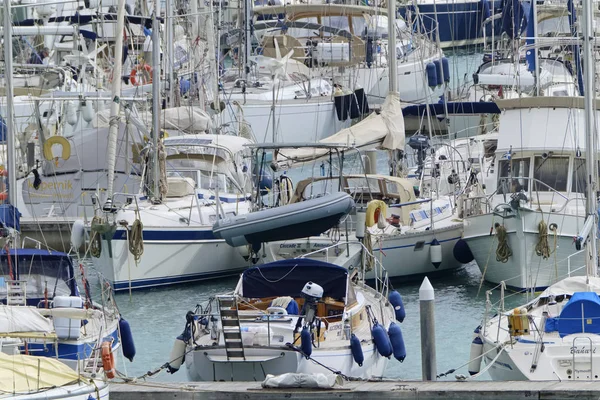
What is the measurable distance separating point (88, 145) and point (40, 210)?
6.67 feet

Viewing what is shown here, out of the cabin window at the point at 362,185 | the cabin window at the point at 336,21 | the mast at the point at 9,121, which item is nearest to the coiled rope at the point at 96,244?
the mast at the point at 9,121

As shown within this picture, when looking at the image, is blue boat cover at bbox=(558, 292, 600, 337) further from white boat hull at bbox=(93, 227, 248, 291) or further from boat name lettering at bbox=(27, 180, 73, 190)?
boat name lettering at bbox=(27, 180, 73, 190)

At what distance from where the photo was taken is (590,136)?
25734mm

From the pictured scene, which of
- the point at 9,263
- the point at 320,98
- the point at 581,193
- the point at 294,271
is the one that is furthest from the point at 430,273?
the point at 320,98

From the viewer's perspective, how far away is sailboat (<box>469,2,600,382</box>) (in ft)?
71.1

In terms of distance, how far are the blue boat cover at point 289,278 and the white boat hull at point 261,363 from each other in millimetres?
2336

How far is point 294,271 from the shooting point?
2511 cm

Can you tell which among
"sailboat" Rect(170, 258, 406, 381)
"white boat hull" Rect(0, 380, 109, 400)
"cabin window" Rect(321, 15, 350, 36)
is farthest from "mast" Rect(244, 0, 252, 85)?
"white boat hull" Rect(0, 380, 109, 400)

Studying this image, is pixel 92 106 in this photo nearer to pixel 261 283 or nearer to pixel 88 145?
pixel 88 145

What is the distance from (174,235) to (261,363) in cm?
1021

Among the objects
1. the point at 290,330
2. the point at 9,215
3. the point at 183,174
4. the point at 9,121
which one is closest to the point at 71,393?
the point at 290,330

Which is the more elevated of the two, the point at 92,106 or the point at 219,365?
the point at 92,106

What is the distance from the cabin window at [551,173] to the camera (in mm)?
30672

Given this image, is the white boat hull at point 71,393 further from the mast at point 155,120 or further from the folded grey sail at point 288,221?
the mast at point 155,120
